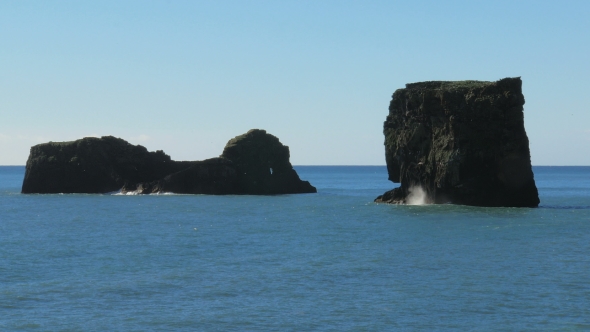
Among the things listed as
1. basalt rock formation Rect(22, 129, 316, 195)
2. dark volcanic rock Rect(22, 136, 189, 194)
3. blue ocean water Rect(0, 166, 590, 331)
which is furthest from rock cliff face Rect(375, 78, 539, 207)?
dark volcanic rock Rect(22, 136, 189, 194)

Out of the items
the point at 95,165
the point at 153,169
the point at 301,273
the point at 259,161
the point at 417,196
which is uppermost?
the point at 259,161

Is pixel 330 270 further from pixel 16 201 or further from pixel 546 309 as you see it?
pixel 16 201

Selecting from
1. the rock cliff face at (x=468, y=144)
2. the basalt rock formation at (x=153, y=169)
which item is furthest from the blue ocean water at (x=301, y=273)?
the basalt rock formation at (x=153, y=169)

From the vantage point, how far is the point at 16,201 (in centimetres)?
10031

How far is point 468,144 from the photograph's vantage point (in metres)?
72.8

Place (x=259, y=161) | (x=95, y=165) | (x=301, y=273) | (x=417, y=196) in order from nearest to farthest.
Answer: (x=301, y=273), (x=417, y=196), (x=259, y=161), (x=95, y=165)

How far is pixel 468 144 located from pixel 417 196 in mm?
8438

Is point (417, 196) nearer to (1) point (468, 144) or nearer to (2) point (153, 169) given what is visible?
(1) point (468, 144)

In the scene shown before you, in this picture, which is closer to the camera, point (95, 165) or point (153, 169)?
point (95, 165)

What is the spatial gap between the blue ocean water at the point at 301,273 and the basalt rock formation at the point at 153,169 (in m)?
43.5

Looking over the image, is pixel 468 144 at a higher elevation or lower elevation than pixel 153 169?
higher

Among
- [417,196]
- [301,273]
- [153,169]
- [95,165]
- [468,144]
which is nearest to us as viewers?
[301,273]

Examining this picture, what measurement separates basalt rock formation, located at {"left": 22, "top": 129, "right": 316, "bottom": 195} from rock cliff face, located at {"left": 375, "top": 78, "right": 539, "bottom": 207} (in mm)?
36018

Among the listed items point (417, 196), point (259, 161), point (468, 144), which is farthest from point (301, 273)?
point (259, 161)
